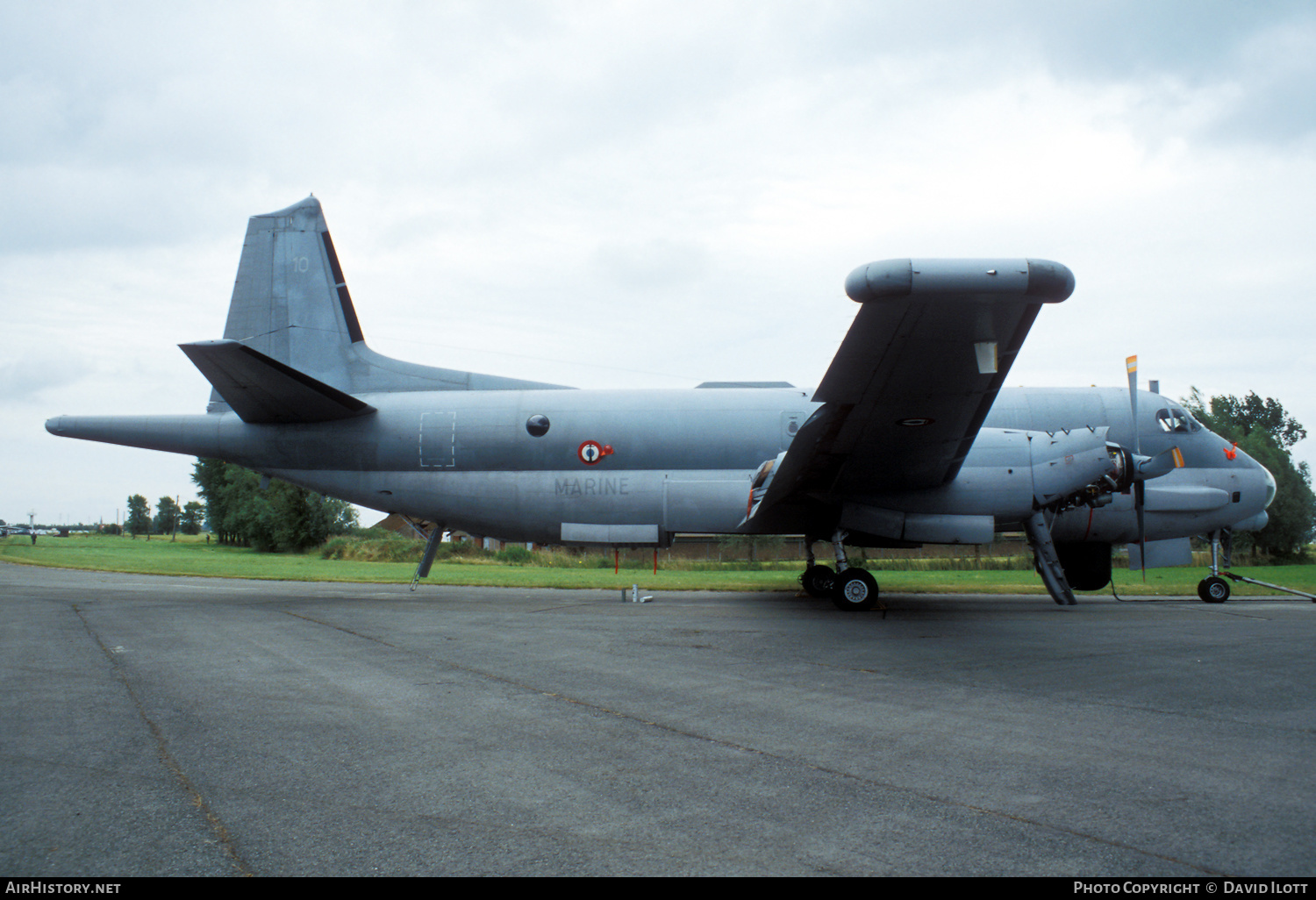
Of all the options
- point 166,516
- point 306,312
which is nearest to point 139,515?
point 166,516

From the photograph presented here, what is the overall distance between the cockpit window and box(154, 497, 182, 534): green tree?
502 ft

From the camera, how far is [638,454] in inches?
566

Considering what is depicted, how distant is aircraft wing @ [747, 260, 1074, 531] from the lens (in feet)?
21.8

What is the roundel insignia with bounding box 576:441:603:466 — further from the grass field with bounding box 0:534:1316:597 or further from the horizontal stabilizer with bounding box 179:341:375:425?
the grass field with bounding box 0:534:1316:597

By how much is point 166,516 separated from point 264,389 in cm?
16679

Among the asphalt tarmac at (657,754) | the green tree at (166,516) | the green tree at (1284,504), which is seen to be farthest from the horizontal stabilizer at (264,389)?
the green tree at (166,516)

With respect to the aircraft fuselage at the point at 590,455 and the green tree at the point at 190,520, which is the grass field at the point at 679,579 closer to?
the aircraft fuselage at the point at 590,455

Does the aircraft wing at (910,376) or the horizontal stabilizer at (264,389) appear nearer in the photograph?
the aircraft wing at (910,376)

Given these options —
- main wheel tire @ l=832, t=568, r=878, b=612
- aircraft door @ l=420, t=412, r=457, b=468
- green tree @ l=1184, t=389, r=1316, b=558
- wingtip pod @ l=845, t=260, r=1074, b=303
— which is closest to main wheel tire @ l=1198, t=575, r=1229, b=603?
main wheel tire @ l=832, t=568, r=878, b=612

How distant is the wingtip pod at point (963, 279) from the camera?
6.59 m

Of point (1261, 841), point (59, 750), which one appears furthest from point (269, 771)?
point (1261, 841)

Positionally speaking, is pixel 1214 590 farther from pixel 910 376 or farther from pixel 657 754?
pixel 657 754

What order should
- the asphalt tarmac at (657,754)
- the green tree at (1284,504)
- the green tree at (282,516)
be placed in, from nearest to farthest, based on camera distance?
the asphalt tarmac at (657,754), the green tree at (1284,504), the green tree at (282,516)

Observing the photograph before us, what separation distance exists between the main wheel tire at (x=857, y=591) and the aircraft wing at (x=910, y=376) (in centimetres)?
122
